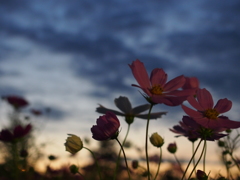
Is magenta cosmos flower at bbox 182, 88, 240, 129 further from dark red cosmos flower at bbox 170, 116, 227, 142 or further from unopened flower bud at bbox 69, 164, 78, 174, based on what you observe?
unopened flower bud at bbox 69, 164, 78, 174

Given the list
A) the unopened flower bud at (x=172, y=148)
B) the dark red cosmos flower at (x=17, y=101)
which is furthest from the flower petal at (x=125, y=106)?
the dark red cosmos flower at (x=17, y=101)

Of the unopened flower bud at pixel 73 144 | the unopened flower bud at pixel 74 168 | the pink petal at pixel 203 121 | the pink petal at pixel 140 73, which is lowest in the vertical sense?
the unopened flower bud at pixel 74 168

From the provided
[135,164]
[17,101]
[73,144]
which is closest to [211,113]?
[73,144]

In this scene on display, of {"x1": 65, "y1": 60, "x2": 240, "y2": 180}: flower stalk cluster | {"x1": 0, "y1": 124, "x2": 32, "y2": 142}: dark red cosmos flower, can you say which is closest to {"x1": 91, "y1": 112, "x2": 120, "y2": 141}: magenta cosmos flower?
{"x1": 65, "y1": 60, "x2": 240, "y2": 180}: flower stalk cluster

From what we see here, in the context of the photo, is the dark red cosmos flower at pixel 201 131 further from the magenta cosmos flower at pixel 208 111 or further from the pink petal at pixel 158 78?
the pink petal at pixel 158 78

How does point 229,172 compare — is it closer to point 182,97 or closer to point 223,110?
point 223,110
